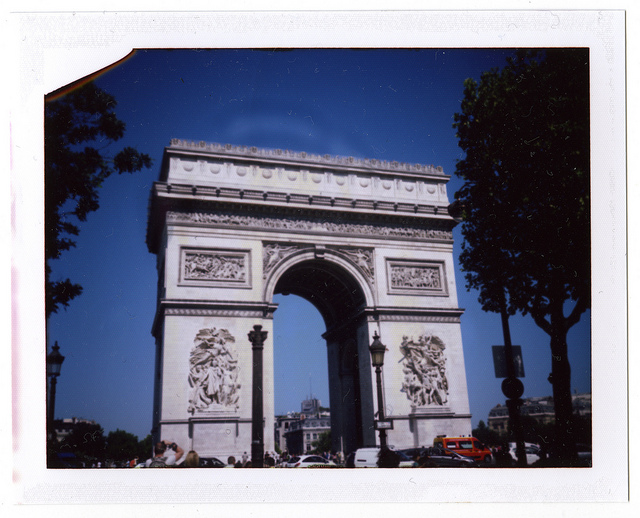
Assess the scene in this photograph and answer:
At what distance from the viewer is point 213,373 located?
17.5 metres

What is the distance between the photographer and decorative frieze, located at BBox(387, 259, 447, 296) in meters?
20.2

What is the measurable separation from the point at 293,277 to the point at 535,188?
10619mm

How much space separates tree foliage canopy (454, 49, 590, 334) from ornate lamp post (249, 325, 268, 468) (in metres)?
5.71

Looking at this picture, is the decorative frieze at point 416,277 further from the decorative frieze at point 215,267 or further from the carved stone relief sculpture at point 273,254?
the decorative frieze at point 215,267

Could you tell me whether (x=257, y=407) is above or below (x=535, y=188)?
below

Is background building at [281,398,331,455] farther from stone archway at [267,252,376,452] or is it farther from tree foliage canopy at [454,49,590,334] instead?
tree foliage canopy at [454,49,590,334]

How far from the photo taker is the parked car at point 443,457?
40.3ft

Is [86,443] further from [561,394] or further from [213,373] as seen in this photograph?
[561,394]

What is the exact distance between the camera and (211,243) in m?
18.8

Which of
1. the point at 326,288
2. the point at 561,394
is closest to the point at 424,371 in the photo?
the point at 326,288

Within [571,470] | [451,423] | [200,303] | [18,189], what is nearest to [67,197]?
[18,189]

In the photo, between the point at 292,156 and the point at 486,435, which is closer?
the point at 486,435

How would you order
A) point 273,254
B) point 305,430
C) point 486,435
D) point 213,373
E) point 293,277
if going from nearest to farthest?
point 486,435 < point 213,373 < point 273,254 < point 293,277 < point 305,430

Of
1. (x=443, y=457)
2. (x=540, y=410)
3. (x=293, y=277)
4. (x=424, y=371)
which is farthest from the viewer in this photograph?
(x=293, y=277)
